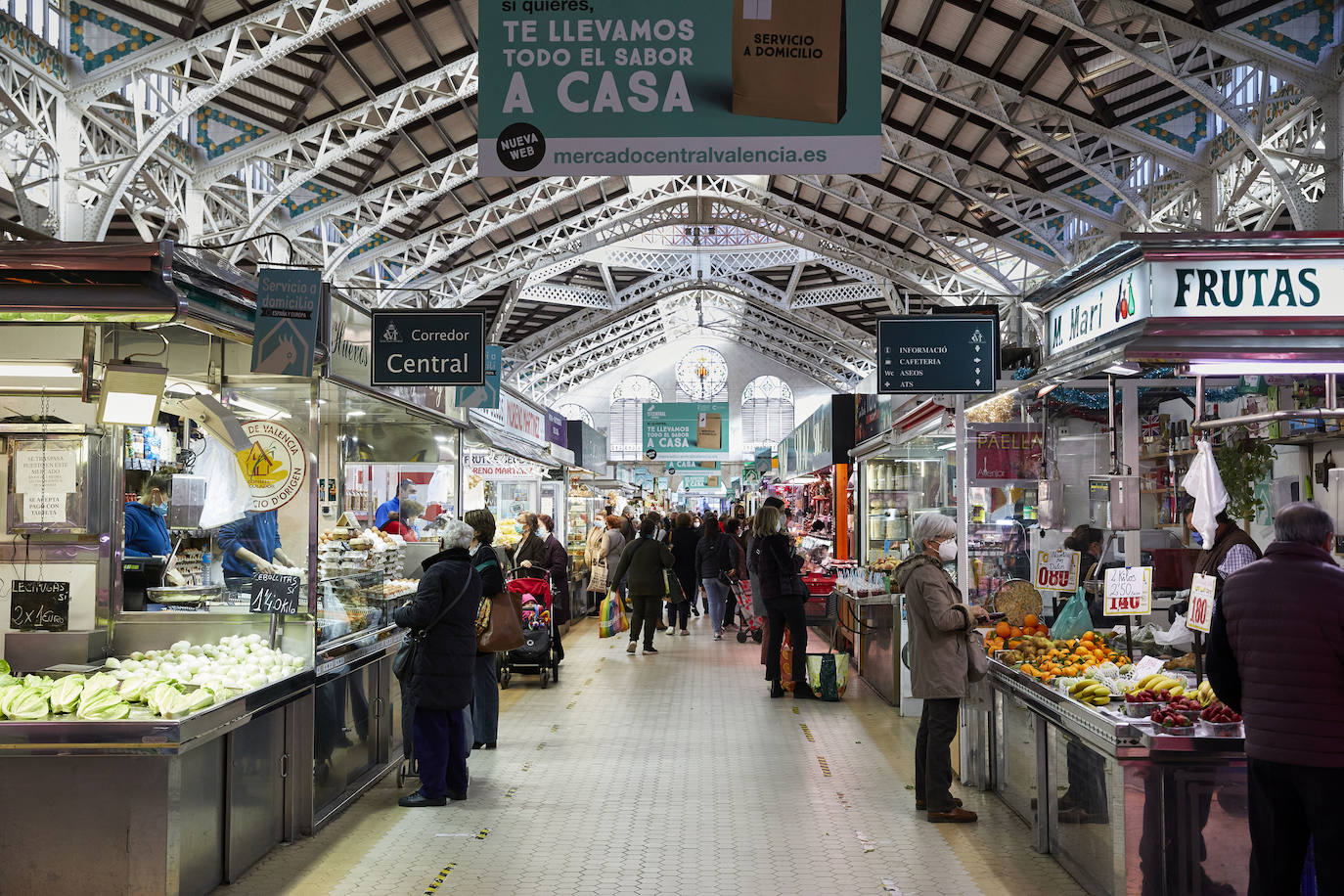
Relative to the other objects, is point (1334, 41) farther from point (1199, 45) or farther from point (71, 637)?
point (71, 637)

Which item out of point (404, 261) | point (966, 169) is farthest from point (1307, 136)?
point (404, 261)

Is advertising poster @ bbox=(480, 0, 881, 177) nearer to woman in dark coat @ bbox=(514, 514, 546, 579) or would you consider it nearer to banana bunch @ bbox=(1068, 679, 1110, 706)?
banana bunch @ bbox=(1068, 679, 1110, 706)

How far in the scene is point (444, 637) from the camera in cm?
562

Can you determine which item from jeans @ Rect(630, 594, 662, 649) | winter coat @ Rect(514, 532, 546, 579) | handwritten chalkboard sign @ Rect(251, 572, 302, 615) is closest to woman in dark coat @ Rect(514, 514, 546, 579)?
winter coat @ Rect(514, 532, 546, 579)

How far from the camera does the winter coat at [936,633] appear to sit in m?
5.36

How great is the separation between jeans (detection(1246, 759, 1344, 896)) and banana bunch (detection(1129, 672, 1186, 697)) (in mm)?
1057

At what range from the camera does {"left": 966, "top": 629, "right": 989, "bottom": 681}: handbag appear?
5500 millimetres

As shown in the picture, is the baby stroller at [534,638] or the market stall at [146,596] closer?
the market stall at [146,596]

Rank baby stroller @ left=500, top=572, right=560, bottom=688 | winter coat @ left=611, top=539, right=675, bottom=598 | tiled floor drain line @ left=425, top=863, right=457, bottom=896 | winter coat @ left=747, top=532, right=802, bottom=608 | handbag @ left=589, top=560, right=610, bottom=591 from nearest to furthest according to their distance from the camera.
Result: tiled floor drain line @ left=425, top=863, right=457, bottom=896 → winter coat @ left=747, top=532, right=802, bottom=608 → baby stroller @ left=500, top=572, right=560, bottom=688 → winter coat @ left=611, top=539, right=675, bottom=598 → handbag @ left=589, top=560, right=610, bottom=591

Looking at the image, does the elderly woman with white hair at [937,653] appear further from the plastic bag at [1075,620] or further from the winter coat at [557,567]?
the winter coat at [557,567]

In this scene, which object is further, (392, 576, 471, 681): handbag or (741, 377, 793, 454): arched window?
(741, 377, 793, 454): arched window

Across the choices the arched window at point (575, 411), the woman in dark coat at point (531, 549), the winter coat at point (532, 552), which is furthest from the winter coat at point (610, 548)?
the arched window at point (575, 411)

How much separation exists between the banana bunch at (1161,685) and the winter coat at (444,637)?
3.12 metres

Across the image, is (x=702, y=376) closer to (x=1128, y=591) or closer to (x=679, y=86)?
(x=1128, y=591)
